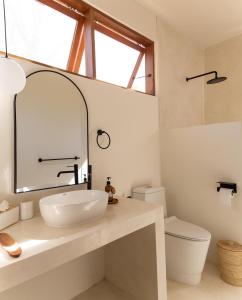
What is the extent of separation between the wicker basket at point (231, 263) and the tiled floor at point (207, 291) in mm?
55

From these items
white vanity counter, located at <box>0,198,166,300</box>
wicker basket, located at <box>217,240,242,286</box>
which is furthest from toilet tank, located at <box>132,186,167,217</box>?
wicker basket, located at <box>217,240,242,286</box>

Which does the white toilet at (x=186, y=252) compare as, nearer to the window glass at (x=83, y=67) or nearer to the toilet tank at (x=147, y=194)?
the toilet tank at (x=147, y=194)

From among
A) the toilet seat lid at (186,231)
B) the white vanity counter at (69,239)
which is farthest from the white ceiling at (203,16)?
the toilet seat lid at (186,231)

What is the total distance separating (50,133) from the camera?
1.61m

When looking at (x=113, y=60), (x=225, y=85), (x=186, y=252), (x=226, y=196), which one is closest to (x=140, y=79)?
(x=113, y=60)

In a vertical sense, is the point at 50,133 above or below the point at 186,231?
above

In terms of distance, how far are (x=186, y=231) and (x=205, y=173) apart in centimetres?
68

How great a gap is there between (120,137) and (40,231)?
3.98 ft

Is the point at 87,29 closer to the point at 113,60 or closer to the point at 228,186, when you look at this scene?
the point at 113,60

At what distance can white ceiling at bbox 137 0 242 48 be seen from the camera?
92.8 inches

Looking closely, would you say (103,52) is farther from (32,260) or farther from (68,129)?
(32,260)

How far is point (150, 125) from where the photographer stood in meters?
2.46

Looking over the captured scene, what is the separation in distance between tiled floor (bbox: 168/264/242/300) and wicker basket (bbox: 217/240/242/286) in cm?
5

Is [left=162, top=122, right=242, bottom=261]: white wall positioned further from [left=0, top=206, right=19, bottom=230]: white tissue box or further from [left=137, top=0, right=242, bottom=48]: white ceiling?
[left=0, top=206, right=19, bottom=230]: white tissue box
